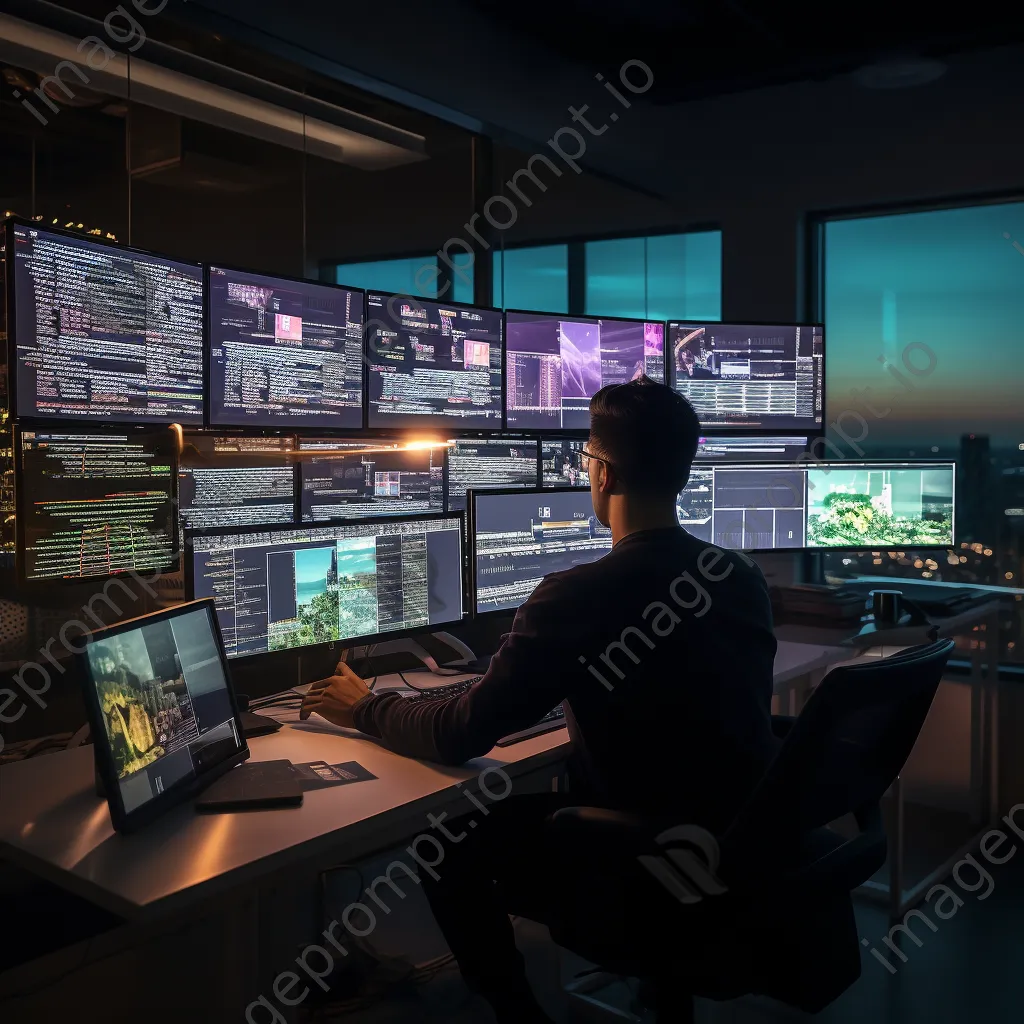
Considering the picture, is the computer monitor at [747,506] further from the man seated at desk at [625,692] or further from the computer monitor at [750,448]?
the man seated at desk at [625,692]

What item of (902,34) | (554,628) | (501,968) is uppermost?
(902,34)

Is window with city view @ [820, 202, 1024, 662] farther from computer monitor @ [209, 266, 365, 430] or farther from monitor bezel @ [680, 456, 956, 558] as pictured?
computer monitor @ [209, 266, 365, 430]

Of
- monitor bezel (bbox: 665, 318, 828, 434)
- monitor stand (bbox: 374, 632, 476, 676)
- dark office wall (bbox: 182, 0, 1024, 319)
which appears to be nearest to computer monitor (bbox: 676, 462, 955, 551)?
monitor bezel (bbox: 665, 318, 828, 434)

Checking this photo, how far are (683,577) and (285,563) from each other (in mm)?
908

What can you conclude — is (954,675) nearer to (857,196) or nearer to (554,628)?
(857,196)

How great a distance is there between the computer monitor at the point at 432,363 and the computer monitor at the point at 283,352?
7 centimetres

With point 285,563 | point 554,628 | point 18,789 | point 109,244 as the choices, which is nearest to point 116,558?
point 285,563

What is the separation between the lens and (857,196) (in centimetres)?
407

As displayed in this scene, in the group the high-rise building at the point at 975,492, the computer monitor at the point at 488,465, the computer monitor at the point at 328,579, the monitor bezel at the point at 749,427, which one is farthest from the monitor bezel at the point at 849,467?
the computer monitor at the point at 328,579

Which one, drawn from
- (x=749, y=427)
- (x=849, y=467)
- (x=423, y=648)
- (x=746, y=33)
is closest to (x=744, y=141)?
(x=746, y=33)

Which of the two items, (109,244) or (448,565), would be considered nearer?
(109,244)

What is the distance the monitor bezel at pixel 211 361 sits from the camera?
2.24 meters

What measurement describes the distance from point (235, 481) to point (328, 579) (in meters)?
0.35

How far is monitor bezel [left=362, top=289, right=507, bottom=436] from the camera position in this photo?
2635 millimetres
